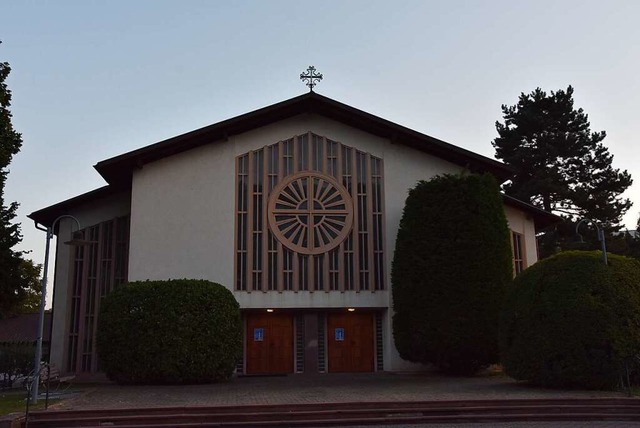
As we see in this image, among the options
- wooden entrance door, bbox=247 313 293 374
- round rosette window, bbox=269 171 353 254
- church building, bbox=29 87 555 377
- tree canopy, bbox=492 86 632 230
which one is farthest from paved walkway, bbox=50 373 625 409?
tree canopy, bbox=492 86 632 230

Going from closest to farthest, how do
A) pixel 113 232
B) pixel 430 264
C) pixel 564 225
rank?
1. pixel 430 264
2. pixel 113 232
3. pixel 564 225

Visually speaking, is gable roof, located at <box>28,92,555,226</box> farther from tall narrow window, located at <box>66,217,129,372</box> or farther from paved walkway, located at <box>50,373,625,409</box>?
paved walkway, located at <box>50,373,625,409</box>

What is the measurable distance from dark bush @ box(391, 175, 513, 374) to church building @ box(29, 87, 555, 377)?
60.3 inches

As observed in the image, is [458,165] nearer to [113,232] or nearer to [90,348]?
[113,232]

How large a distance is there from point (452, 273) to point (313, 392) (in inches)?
235

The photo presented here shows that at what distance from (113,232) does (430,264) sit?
1086 centimetres

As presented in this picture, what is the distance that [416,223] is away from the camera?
62.5 feet

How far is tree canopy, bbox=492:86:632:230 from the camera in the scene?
33500 mm

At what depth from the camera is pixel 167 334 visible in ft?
53.9

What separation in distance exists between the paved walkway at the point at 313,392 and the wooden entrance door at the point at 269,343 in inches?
83.5

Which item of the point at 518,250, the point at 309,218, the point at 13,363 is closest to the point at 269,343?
the point at 309,218

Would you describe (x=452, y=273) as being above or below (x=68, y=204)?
below

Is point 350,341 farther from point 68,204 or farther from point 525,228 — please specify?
point 68,204

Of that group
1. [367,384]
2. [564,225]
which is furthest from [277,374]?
[564,225]
